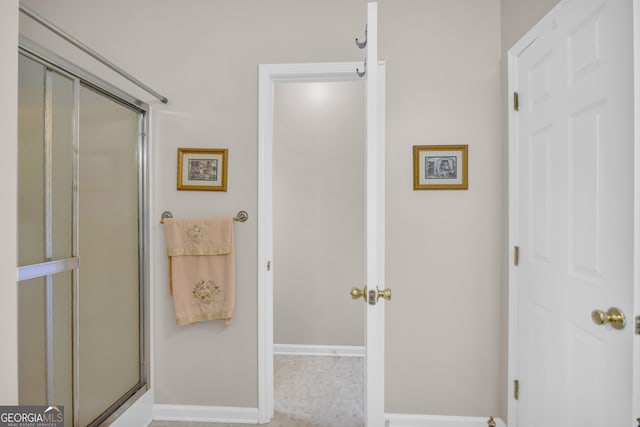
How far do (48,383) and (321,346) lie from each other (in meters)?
2.02

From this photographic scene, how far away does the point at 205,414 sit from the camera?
2049 mm

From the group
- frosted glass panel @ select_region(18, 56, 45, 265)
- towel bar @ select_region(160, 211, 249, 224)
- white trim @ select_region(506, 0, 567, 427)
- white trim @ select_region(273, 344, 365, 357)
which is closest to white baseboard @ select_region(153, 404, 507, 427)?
white trim @ select_region(506, 0, 567, 427)

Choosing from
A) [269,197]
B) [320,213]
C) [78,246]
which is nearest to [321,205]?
[320,213]

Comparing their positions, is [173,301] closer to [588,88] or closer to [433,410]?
[433,410]

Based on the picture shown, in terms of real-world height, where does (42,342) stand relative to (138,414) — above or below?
above

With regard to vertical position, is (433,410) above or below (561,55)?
below

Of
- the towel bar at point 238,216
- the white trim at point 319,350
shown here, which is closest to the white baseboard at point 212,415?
the white trim at point 319,350

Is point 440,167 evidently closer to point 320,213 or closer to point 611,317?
point 611,317

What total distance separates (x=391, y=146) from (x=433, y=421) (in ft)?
5.22

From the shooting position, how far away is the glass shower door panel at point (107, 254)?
5.12 ft

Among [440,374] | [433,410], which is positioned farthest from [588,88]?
[433,410]

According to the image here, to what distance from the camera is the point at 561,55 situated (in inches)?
53.1

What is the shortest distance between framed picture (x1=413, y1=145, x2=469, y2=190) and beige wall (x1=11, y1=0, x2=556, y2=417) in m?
0.04
